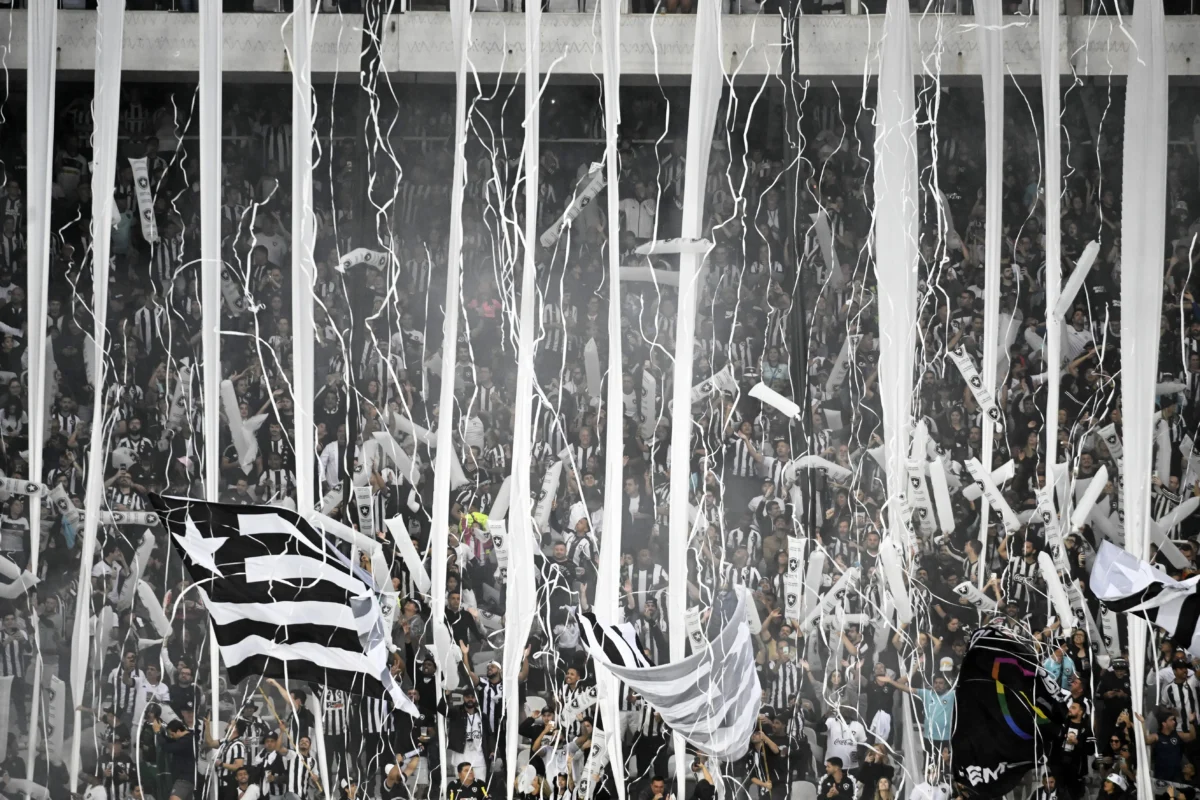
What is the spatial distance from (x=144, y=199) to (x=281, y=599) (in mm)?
3047

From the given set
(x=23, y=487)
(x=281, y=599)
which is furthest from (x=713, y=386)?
(x=23, y=487)

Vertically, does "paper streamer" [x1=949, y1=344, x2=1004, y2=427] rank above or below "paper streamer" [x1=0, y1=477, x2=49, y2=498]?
above

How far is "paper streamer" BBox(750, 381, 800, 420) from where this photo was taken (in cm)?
759

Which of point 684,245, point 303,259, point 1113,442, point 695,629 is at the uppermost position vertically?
point 684,245

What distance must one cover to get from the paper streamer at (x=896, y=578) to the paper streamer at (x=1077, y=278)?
5.06 feet

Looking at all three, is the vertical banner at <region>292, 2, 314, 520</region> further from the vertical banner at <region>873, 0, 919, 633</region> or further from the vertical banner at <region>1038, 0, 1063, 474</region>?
the vertical banner at <region>1038, 0, 1063, 474</region>

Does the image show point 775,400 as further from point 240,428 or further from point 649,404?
point 240,428

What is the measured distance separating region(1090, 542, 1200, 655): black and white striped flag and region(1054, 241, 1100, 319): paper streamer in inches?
63.3

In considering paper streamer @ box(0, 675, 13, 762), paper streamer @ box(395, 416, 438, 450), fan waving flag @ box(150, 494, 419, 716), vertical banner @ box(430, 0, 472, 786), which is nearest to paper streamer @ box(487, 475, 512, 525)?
vertical banner @ box(430, 0, 472, 786)

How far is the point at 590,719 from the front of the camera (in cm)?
698

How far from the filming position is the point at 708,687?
6438 mm

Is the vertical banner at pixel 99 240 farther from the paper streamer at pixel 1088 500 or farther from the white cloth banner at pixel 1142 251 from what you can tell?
the white cloth banner at pixel 1142 251

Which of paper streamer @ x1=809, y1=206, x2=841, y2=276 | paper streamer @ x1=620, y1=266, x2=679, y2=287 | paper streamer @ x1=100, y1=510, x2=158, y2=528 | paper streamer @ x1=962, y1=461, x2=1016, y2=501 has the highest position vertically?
paper streamer @ x1=809, y1=206, x2=841, y2=276

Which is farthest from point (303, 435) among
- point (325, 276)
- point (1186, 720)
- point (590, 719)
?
point (1186, 720)
